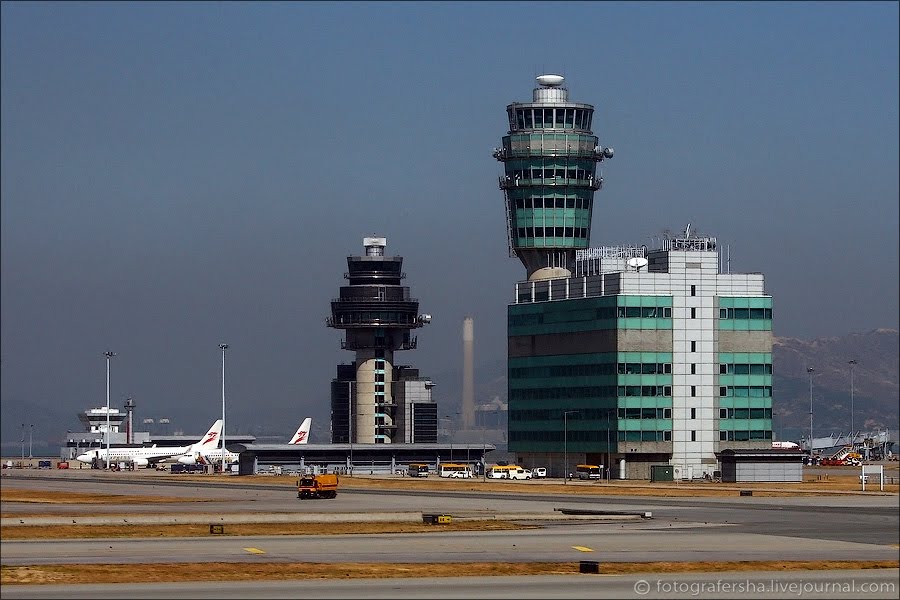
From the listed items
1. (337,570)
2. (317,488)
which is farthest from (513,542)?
(317,488)

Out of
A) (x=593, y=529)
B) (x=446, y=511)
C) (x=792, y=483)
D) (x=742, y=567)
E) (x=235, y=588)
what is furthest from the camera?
(x=792, y=483)

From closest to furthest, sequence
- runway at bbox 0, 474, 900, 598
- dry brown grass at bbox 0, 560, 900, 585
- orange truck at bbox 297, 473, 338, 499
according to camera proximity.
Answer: dry brown grass at bbox 0, 560, 900, 585
runway at bbox 0, 474, 900, 598
orange truck at bbox 297, 473, 338, 499

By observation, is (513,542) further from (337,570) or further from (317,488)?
(317,488)

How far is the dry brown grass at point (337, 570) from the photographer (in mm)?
60312

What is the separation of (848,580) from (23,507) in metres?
68.1

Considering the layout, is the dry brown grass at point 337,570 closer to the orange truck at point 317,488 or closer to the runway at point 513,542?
the runway at point 513,542

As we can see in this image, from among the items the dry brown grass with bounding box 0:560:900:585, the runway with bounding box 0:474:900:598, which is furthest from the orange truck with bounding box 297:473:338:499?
the dry brown grass with bounding box 0:560:900:585

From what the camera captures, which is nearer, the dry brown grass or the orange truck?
the dry brown grass

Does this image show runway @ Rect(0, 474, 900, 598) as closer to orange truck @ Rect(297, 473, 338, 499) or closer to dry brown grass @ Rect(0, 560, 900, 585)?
dry brown grass @ Rect(0, 560, 900, 585)

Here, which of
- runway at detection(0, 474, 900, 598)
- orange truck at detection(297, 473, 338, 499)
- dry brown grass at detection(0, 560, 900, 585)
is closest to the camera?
dry brown grass at detection(0, 560, 900, 585)

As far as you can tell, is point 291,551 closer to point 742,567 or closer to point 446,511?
point 742,567

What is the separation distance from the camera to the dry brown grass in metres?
60.3

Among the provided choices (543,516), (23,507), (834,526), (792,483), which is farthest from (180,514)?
(792,483)

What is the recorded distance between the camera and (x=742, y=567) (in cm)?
6456
